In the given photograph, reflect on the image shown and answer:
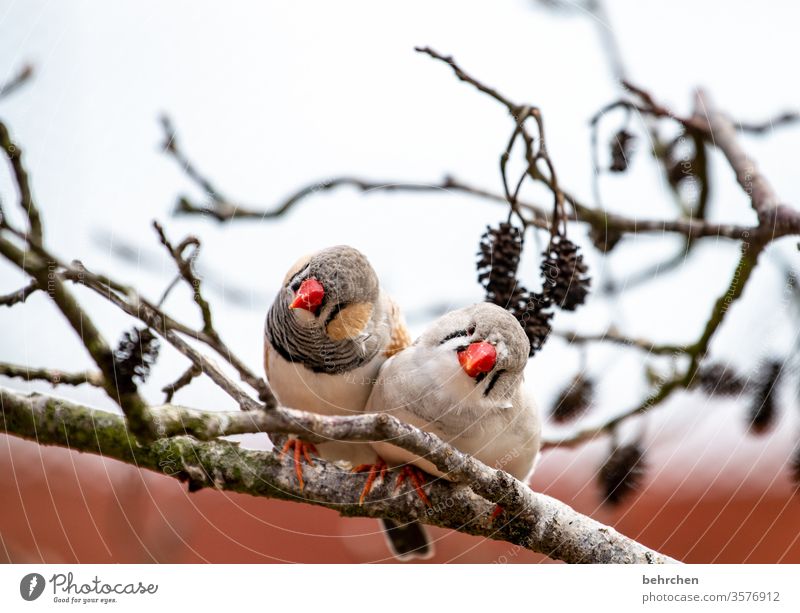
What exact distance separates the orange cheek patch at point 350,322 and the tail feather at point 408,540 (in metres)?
0.24

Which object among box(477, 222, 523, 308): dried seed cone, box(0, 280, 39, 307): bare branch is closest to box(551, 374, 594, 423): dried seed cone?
box(477, 222, 523, 308): dried seed cone

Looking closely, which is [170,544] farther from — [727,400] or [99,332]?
[727,400]

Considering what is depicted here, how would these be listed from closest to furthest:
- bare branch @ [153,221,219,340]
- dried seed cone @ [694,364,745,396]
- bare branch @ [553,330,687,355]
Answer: bare branch @ [153,221,219,340]
bare branch @ [553,330,687,355]
dried seed cone @ [694,364,745,396]

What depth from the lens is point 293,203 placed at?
0.63 m

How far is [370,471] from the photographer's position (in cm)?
73

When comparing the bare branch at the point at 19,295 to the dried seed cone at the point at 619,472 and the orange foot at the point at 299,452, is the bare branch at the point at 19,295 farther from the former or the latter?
the dried seed cone at the point at 619,472

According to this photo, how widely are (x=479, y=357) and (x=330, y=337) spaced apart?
0.47 feet

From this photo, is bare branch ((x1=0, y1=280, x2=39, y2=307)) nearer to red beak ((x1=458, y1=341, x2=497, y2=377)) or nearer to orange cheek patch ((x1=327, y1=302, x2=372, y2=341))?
orange cheek patch ((x1=327, y1=302, x2=372, y2=341))

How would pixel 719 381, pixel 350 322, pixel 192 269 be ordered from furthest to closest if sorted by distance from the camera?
pixel 719 381 → pixel 350 322 → pixel 192 269

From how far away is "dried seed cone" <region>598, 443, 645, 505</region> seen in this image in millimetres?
788

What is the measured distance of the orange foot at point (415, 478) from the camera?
0.74m

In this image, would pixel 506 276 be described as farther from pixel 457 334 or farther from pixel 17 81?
pixel 17 81

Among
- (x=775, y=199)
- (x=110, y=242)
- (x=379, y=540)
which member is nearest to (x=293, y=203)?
(x=110, y=242)

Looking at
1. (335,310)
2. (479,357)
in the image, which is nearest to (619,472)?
(479,357)
